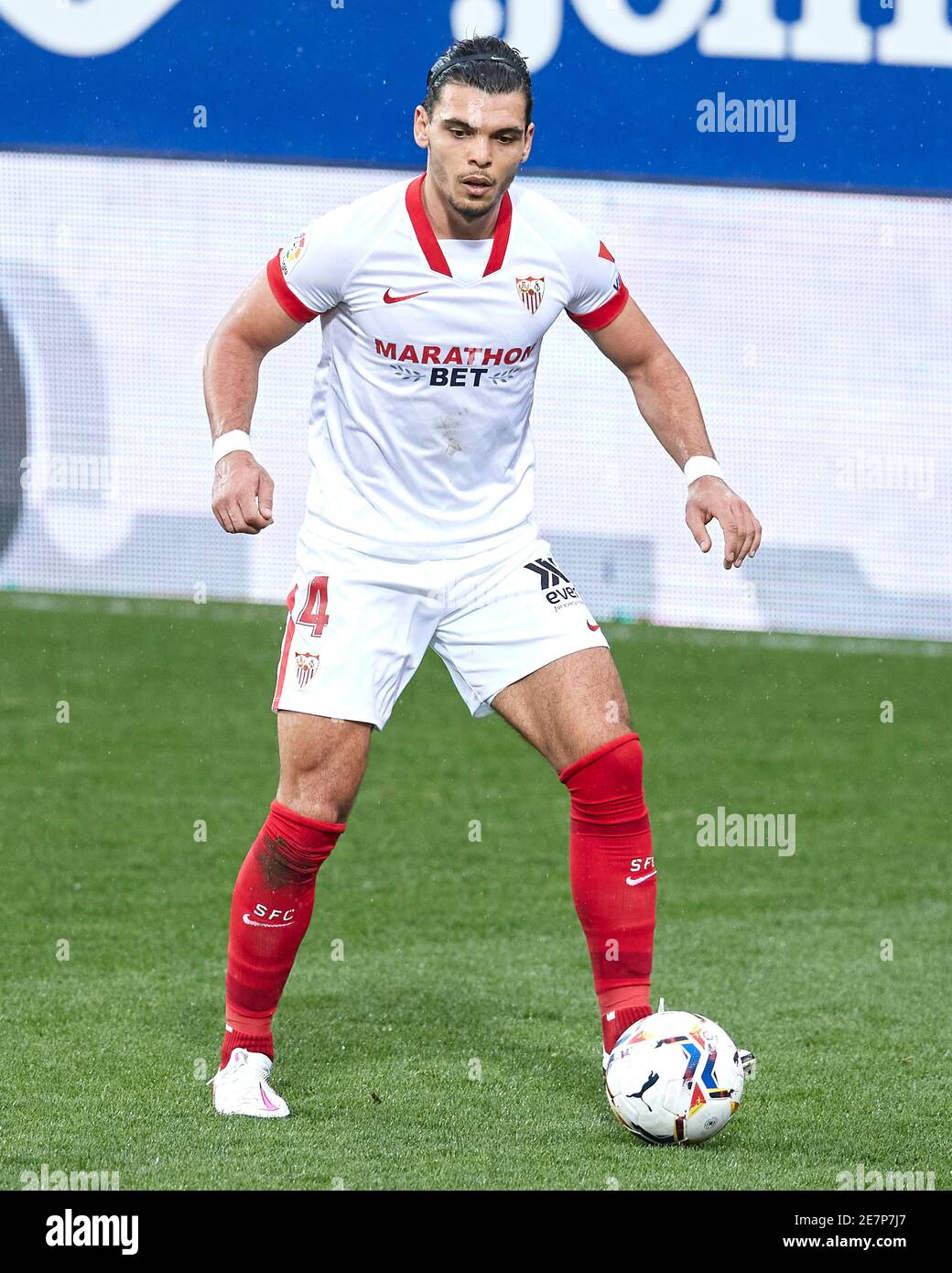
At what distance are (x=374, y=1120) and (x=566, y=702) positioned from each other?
92 cm

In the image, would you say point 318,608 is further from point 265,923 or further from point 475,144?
point 475,144

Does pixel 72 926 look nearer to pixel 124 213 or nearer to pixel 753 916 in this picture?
pixel 753 916

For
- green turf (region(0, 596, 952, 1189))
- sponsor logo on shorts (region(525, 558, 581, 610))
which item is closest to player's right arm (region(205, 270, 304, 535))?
sponsor logo on shorts (region(525, 558, 581, 610))

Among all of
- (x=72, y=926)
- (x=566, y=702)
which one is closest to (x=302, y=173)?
(x=72, y=926)

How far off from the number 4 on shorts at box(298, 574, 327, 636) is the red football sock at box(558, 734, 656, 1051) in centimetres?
59

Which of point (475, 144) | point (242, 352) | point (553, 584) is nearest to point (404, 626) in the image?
point (553, 584)

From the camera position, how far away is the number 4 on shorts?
12.9ft

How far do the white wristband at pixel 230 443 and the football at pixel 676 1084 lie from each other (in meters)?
1.41

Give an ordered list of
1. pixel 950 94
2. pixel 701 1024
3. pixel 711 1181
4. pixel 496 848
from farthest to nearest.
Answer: pixel 950 94 → pixel 496 848 → pixel 701 1024 → pixel 711 1181

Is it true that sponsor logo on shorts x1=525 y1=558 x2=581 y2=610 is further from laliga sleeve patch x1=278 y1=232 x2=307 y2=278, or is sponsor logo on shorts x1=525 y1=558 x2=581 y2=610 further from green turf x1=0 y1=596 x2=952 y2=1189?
green turf x1=0 y1=596 x2=952 y2=1189

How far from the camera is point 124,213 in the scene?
1070cm

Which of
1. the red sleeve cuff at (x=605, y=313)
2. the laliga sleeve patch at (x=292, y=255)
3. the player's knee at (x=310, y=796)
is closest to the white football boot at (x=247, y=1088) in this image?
the player's knee at (x=310, y=796)

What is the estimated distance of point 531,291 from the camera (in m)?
3.94

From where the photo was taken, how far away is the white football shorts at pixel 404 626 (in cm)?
391
